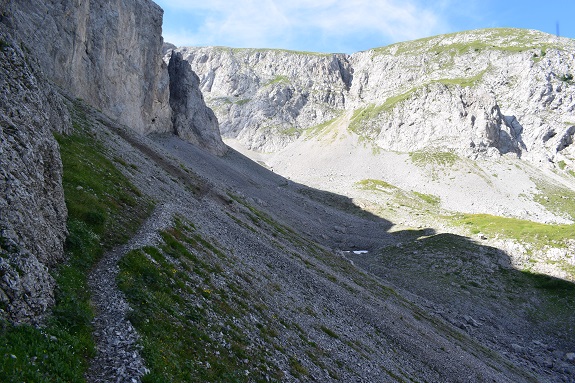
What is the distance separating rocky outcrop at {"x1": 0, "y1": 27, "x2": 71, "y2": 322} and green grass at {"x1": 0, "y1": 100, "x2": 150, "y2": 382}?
2.33ft

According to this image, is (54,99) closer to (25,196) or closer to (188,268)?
(25,196)

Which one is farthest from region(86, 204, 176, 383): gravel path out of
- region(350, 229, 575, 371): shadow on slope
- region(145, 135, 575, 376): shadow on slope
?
region(350, 229, 575, 371): shadow on slope

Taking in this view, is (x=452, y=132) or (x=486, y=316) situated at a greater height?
(x=452, y=132)

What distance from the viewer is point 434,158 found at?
186 m

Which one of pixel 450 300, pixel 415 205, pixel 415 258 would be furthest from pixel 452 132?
pixel 450 300

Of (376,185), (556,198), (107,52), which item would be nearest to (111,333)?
(107,52)

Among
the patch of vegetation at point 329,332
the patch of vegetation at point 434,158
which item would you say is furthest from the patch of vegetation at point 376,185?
the patch of vegetation at point 329,332

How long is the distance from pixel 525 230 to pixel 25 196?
87.9m

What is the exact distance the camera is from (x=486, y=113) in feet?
627

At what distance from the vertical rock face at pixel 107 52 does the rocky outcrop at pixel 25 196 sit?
113 ft

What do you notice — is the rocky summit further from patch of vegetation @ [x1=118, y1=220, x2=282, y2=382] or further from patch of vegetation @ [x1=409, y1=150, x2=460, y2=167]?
patch of vegetation @ [x1=409, y1=150, x2=460, y2=167]

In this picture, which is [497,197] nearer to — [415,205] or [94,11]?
[415,205]

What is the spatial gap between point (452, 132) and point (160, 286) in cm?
20924

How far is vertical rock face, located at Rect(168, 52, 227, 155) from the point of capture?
134 meters
